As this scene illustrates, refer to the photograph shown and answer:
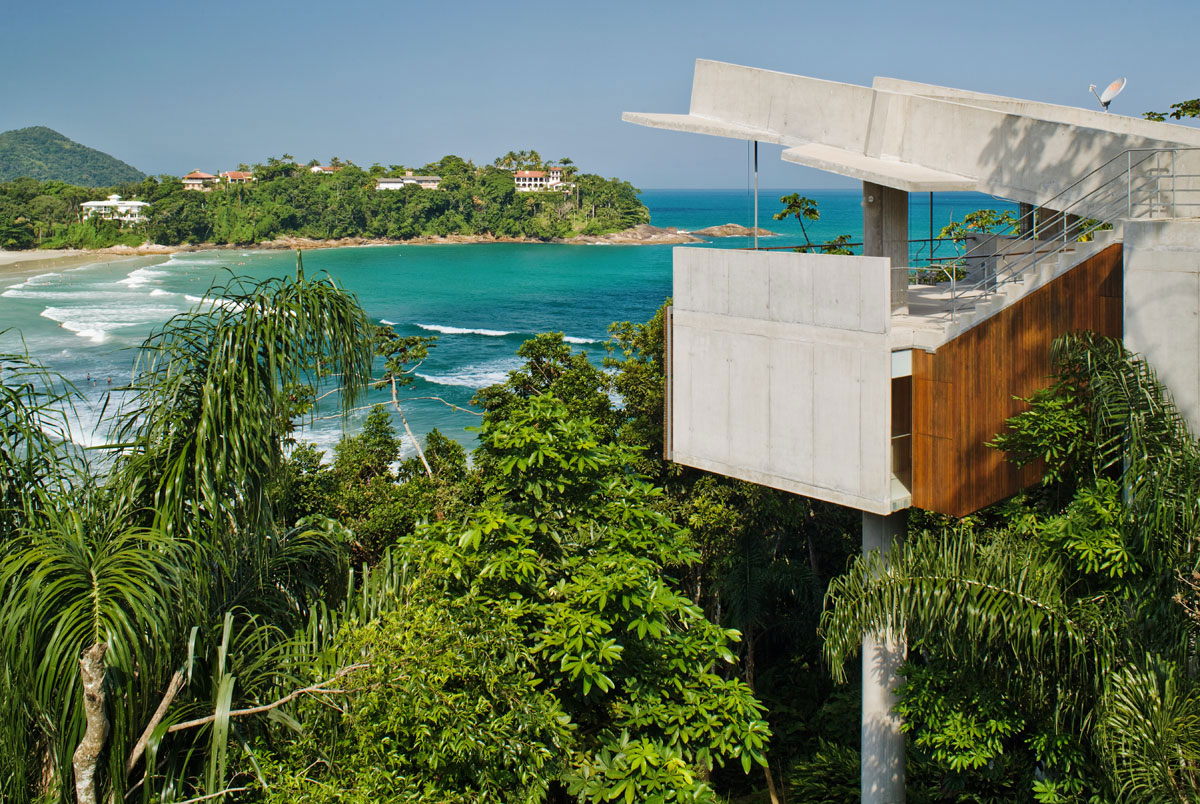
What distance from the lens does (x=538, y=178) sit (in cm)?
14375

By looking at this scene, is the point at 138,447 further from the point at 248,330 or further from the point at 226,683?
the point at 226,683

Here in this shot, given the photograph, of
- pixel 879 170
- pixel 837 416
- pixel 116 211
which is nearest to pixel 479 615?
pixel 837 416

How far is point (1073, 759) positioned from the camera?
791 cm

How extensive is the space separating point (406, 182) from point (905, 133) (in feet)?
439

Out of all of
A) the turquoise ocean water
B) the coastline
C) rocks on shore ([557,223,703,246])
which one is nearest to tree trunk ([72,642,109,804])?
the turquoise ocean water

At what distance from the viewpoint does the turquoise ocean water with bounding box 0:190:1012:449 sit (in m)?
44.0

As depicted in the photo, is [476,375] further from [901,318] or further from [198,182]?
[198,182]

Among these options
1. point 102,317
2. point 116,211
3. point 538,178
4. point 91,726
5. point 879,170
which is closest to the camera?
point 91,726

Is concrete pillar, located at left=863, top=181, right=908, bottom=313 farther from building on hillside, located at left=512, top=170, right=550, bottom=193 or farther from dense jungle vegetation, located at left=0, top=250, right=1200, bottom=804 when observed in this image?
building on hillside, located at left=512, top=170, right=550, bottom=193

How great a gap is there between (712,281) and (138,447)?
6177 millimetres

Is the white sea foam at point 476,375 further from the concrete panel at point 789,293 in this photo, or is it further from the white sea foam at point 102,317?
the concrete panel at point 789,293

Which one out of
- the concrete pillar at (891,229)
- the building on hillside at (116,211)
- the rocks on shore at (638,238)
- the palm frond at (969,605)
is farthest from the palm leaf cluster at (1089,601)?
the building on hillside at (116,211)

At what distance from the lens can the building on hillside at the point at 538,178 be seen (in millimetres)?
142750

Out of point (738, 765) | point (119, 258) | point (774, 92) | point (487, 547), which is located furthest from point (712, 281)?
point (119, 258)
